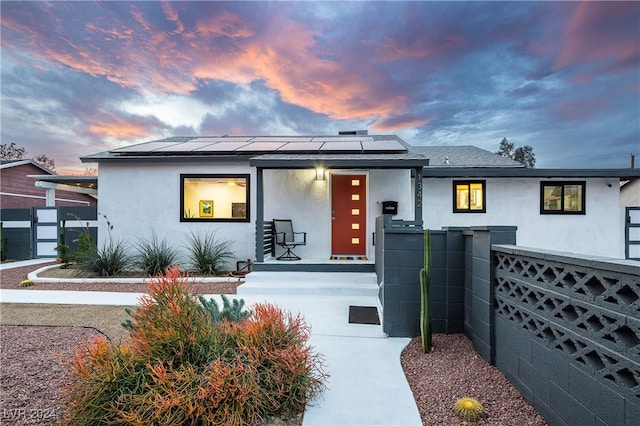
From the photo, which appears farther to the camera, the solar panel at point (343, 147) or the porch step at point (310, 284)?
the solar panel at point (343, 147)

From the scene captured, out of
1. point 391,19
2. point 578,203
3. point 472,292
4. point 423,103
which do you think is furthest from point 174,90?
point 578,203

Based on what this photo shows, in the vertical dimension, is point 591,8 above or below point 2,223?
above

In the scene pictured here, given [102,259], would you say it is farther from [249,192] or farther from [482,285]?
[482,285]

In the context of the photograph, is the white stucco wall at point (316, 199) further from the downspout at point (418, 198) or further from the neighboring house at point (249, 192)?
the downspout at point (418, 198)

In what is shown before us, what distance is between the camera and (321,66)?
9719 mm

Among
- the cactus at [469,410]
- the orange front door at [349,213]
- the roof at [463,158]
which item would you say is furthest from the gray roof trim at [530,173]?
the cactus at [469,410]

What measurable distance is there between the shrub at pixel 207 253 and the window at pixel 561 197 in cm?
936

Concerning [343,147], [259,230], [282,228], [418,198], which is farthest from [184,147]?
[418,198]

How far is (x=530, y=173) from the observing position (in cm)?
862

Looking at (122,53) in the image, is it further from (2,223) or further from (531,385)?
(531,385)

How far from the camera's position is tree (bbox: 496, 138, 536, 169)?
2531 cm

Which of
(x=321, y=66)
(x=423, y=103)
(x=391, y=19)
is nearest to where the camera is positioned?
(x=391, y=19)

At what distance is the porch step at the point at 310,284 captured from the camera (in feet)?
19.2

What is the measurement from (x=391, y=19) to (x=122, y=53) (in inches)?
322
